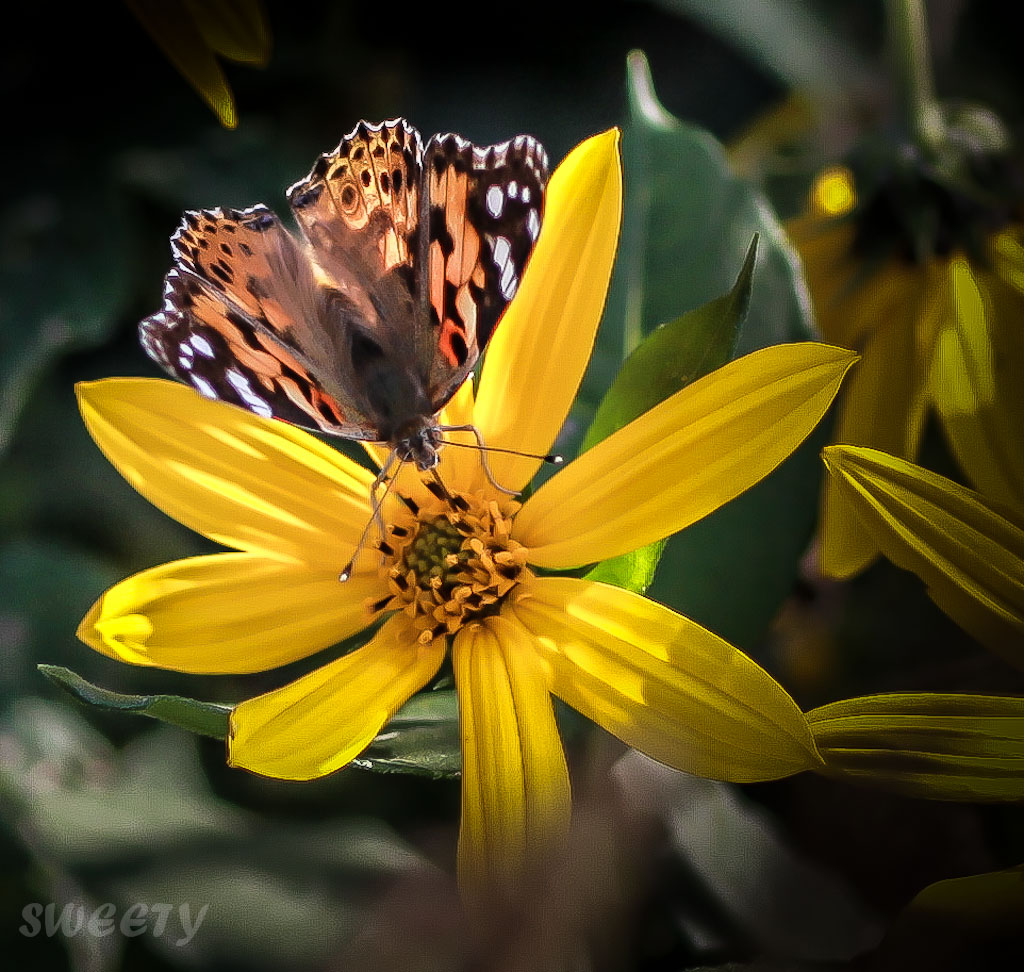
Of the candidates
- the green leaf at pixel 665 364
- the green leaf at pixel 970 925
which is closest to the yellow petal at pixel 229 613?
the green leaf at pixel 665 364

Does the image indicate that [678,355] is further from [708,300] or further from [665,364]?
[708,300]

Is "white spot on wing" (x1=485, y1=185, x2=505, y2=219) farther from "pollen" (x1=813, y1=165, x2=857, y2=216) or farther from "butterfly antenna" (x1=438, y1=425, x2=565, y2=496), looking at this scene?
"pollen" (x1=813, y1=165, x2=857, y2=216)

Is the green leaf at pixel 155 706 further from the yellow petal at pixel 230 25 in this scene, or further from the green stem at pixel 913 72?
the green stem at pixel 913 72

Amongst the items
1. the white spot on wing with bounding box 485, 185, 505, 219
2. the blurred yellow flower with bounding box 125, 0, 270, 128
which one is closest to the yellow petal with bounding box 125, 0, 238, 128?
the blurred yellow flower with bounding box 125, 0, 270, 128

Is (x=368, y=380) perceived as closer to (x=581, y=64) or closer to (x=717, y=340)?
(x=717, y=340)

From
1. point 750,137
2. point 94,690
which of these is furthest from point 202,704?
point 750,137
